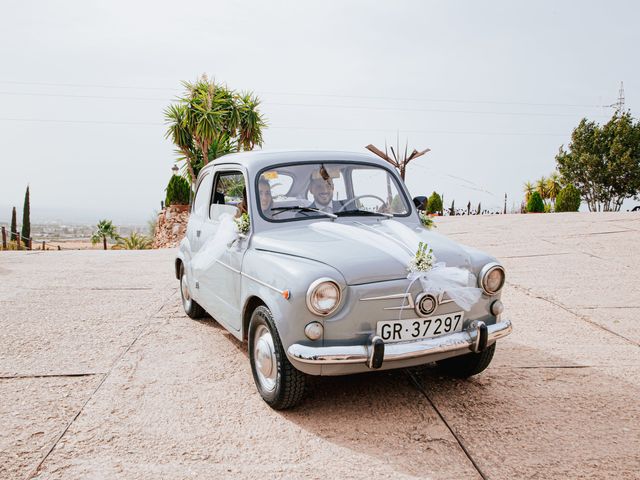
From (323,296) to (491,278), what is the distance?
4.39ft

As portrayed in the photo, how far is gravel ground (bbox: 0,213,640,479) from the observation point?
289 cm

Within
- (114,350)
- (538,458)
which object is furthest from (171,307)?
(538,458)

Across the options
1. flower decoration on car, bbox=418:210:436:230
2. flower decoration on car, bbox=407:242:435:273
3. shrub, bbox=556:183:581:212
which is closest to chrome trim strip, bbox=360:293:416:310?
flower decoration on car, bbox=407:242:435:273

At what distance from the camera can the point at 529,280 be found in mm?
8414

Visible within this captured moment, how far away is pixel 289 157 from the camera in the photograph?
4.52 m

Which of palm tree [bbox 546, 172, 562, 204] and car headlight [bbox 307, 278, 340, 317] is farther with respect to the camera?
palm tree [bbox 546, 172, 562, 204]

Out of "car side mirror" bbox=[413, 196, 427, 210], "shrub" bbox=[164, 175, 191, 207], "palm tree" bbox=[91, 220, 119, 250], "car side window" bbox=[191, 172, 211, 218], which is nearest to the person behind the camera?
"car side mirror" bbox=[413, 196, 427, 210]

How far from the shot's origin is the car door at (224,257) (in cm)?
412

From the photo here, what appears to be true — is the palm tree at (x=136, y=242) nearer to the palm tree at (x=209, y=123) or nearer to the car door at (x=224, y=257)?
the palm tree at (x=209, y=123)

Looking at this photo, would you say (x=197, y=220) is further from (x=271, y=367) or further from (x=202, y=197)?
(x=271, y=367)

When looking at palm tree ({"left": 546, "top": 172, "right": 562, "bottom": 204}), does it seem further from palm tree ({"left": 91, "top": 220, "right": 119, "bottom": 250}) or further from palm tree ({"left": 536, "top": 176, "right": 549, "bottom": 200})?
palm tree ({"left": 91, "top": 220, "right": 119, "bottom": 250})

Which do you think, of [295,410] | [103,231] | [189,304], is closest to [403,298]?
[295,410]

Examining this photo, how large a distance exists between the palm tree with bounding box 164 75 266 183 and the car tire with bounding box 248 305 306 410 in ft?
76.4

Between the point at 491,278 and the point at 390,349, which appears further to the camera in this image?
the point at 491,278
